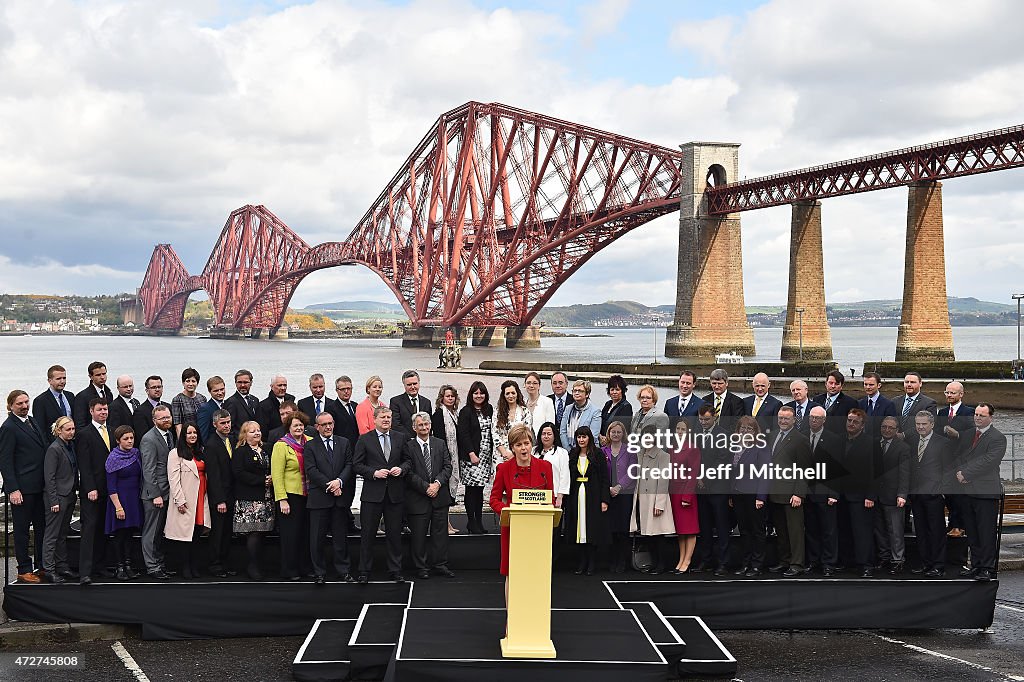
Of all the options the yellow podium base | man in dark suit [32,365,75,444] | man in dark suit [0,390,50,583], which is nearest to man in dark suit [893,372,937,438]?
the yellow podium base

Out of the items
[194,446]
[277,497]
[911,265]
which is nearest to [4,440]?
[194,446]

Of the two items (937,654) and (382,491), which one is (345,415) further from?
(937,654)

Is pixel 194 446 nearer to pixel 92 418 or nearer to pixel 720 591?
pixel 92 418

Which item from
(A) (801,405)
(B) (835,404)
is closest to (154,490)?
(A) (801,405)

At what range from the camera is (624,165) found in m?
78.6

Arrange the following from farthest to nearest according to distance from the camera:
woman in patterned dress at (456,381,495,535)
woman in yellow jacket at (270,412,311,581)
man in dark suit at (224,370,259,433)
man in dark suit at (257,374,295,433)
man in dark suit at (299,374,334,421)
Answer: man in dark suit at (299,374,334,421), man in dark suit at (257,374,295,433), man in dark suit at (224,370,259,433), woman in patterned dress at (456,381,495,535), woman in yellow jacket at (270,412,311,581)

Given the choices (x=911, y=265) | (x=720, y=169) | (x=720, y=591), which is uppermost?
(x=720, y=169)

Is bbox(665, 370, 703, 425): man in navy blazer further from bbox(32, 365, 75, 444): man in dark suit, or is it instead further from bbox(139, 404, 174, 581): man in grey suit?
bbox(32, 365, 75, 444): man in dark suit

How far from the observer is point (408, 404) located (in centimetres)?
1134

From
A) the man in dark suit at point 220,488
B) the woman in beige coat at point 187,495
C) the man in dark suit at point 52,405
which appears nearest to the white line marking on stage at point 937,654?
the man in dark suit at point 220,488

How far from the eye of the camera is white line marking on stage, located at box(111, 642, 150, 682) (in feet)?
27.3

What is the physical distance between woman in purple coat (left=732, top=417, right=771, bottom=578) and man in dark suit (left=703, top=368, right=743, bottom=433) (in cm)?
17

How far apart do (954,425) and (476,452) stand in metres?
4.52

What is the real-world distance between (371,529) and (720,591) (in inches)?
124
